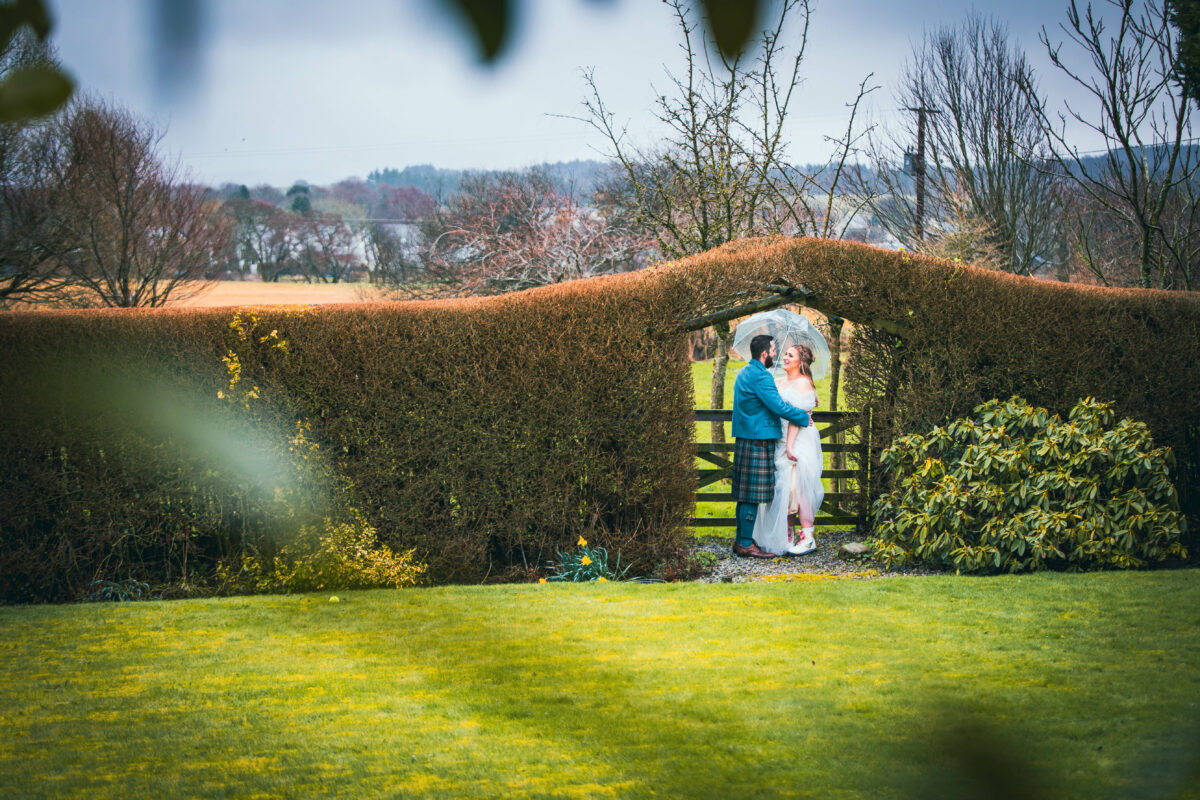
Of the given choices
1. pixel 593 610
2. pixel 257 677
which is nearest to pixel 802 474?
pixel 593 610

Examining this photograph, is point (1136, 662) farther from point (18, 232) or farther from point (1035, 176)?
point (1035, 176)

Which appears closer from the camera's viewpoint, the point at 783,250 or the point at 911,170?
the point at 783,250

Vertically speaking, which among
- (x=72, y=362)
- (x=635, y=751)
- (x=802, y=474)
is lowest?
→ (x=802, y=474)

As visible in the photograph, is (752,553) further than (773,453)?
Yes

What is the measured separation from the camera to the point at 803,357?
27.9 feet

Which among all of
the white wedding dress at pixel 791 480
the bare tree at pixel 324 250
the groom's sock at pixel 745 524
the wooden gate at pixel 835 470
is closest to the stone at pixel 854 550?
the white wedding dress at pixel 791 480

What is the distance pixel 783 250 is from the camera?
785cm

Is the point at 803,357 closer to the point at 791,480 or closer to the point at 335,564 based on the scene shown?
the point at 791,480

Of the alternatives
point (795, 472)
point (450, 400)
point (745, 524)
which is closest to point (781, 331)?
point (795, 472)

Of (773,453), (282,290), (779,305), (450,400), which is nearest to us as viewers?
(282,290)

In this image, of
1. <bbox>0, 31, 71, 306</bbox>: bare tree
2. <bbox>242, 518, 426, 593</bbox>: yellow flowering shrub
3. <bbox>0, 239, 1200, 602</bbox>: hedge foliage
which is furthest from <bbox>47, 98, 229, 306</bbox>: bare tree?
<bbox>242, 518, 426, 593</bbox>: yellow flowering shrub

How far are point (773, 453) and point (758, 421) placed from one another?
1.23 feet

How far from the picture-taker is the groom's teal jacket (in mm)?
8125

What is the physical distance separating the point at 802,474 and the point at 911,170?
1269 centimetres
